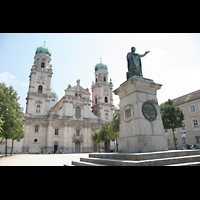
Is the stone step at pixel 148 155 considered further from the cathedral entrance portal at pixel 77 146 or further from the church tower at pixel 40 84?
the church tower at pixel 40 84

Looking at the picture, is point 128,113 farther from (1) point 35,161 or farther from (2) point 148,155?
(1) point 35,161

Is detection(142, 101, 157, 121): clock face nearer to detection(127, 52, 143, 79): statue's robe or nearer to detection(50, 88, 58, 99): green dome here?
detection(127, 52, 143, 79): statue's robe

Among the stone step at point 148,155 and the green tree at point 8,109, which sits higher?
the green tree at point 8,109

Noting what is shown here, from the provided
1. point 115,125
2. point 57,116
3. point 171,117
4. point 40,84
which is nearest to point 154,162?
point 171,117

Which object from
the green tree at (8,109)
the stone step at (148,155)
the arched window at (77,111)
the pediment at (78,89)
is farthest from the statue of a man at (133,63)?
the pediment at (78,89)

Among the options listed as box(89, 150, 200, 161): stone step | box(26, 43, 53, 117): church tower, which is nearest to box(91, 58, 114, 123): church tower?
box(26, 43, 53, 117): church tower

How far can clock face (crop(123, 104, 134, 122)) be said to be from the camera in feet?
25.0

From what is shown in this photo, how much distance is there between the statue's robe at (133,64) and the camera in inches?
348

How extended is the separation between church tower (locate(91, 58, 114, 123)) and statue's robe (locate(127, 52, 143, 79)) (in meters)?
41.8
